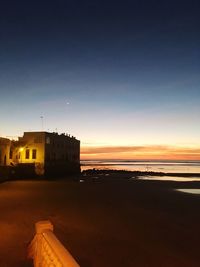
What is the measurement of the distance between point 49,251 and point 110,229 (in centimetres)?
987

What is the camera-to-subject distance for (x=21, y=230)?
53.8 feet

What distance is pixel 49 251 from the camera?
8227mm

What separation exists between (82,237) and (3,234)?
4062 mm

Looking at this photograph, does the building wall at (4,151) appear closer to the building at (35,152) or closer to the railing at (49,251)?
the building at (35,152)

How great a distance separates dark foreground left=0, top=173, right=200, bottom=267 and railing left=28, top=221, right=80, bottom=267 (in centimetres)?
257

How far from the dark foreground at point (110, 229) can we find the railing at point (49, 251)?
2570 millimetres

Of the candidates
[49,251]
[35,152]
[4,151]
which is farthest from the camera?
[35,152]

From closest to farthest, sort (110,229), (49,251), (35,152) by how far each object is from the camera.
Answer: (49,251) → (110,229) → (35,152)

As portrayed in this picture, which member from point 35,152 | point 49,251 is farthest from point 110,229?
point 35,152

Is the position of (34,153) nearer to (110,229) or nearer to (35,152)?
(35,152)

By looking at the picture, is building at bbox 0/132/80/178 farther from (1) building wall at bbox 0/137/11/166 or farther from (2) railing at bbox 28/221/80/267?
(2) railing at bbox 28/221/80/267

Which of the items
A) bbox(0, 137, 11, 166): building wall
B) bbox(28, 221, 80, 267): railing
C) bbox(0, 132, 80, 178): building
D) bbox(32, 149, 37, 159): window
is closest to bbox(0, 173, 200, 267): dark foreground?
bbox(28, 221, 80, 267): railing

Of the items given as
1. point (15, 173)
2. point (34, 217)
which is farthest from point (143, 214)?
point (15, 173)

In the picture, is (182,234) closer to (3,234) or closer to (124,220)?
(124,220)
